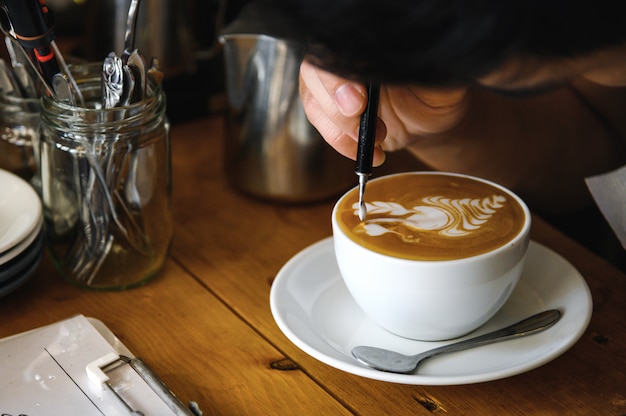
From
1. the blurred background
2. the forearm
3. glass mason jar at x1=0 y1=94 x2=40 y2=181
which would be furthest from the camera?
the blurred background

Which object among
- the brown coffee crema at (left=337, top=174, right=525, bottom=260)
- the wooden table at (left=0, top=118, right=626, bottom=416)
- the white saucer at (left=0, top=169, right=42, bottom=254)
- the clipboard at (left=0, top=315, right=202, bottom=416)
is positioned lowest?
the wooden table at (left=0, top=118, right=626, bottom=416)

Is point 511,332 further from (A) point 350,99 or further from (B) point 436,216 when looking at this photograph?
(A) point 350,99

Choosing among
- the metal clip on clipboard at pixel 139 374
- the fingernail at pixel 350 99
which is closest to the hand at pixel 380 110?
the fingernail at pixel 350 99

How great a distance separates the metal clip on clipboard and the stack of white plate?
0.16m

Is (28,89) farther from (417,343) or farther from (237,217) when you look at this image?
(417,343)

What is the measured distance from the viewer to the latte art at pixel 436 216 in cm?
70

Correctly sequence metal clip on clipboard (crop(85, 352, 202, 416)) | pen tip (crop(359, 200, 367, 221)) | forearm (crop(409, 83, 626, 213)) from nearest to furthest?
metal clip on clipboard (crop(85, 352, 202, 416))
pen tip (crop(359, 200, 367, 221))
forearm (crop(409, 83, 626, 213))

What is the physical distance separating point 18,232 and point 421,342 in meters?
0.41

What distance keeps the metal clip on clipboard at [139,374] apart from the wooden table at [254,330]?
0.04 metres

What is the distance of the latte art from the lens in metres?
0.70

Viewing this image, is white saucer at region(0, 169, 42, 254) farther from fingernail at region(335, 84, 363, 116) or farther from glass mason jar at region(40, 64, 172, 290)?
fingernail at region(335, 84, 363, 116)

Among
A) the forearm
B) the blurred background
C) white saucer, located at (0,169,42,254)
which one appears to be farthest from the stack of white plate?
the forearm

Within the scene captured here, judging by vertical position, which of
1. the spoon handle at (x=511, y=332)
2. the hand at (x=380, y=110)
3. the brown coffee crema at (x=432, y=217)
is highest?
the hand at (x=380, y=110)

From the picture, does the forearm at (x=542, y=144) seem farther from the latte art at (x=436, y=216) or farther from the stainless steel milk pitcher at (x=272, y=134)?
the latte art at (x=436, y=216)
